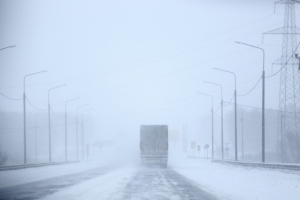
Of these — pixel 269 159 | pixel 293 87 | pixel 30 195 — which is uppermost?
pixel 293 87

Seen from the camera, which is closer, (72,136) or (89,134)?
(72,136)

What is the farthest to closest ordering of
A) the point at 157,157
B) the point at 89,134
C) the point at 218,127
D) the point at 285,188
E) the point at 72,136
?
the point at 218,127
the point at 89,134
the point at 72,136
the point at 157,157
the point at 285,188

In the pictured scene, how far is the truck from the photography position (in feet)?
151

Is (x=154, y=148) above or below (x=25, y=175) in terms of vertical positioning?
above

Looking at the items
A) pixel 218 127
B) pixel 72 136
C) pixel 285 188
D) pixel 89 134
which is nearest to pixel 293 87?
pixel 285 188

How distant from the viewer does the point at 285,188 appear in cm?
2052

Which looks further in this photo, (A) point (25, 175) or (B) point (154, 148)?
(B) point (154, 148)

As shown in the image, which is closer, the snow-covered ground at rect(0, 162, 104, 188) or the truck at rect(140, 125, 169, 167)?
the snow-covered ground at rect(0, 162, 104, 188)

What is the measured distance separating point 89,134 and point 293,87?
117939mm

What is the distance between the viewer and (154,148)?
46.2 m

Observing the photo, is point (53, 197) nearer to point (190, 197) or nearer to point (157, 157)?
point (190, 197)

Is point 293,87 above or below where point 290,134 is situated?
above

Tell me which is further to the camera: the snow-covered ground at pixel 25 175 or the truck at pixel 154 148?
the truck at pixel 154 148

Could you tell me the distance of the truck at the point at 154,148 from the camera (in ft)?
151
